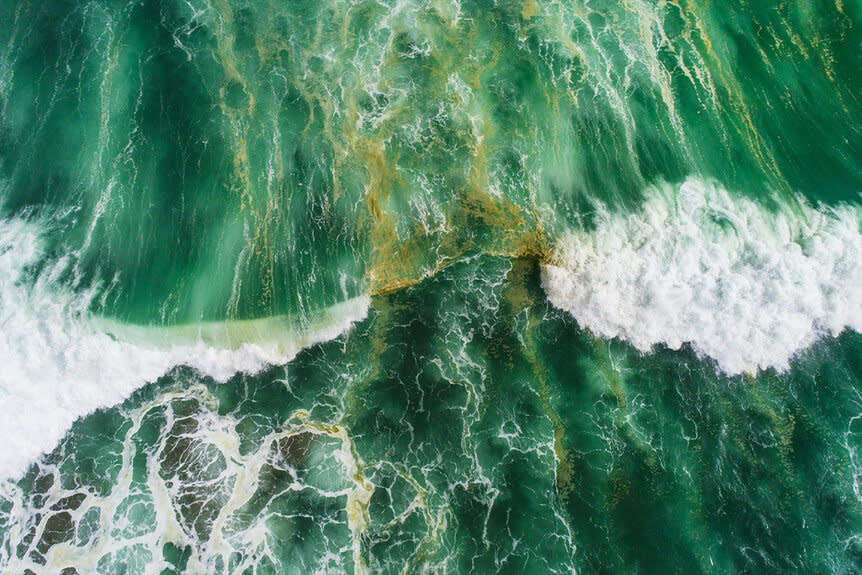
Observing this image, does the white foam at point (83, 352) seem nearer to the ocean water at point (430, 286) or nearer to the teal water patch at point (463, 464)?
the ocean water at point (430, 286)

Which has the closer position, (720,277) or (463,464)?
(463,464)

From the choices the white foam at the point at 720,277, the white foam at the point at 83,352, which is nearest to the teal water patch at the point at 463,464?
the white foam at the point at 83,352

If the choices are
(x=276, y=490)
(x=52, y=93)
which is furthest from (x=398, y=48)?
(x=276, y=490)

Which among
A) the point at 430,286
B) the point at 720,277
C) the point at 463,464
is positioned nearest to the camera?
the point at 463,464

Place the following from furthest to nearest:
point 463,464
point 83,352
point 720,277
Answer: point 720,277 < point 83,352 < point 463,464

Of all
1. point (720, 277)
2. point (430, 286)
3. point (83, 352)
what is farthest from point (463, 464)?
point (83, 352)

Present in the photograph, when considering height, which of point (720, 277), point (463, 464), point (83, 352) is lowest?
point (83, 352)

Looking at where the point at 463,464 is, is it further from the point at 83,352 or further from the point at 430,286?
the point at 83,352
